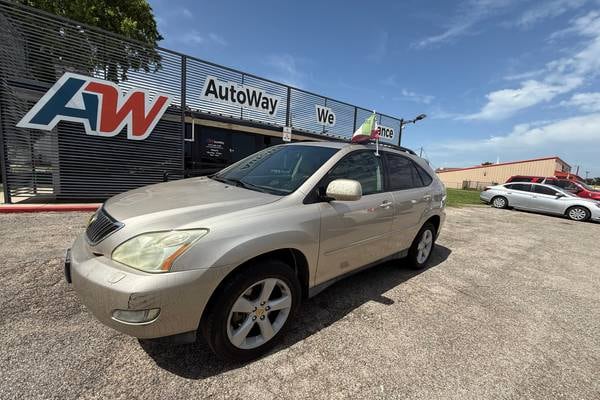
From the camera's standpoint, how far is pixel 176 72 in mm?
9055

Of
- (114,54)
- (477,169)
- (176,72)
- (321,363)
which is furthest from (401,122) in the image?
(477,169)

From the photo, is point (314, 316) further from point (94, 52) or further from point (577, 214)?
point (577, 214)

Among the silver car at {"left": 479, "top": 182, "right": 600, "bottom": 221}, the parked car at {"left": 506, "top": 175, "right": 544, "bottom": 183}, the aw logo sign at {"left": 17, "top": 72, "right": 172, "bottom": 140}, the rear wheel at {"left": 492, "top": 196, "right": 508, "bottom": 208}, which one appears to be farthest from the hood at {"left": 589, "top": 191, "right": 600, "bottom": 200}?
the aw logo sign at {"left": 17, "top": 72, "right": 172, "bottom": 140}

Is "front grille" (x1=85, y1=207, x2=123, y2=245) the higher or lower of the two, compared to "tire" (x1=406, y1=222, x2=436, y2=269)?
higher

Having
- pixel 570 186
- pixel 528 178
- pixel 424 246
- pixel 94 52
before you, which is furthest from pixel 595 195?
pixel 94 52

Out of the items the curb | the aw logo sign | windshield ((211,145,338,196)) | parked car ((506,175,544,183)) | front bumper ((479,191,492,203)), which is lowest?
the curb

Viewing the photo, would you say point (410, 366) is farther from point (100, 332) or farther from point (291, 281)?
point (100, 332)

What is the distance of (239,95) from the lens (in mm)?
10719

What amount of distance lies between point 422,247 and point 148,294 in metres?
3.72

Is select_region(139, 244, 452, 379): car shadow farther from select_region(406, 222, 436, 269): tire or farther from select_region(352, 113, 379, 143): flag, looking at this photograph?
select_region(352, 113, 379, 143): flag

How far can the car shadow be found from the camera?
7.00 ft

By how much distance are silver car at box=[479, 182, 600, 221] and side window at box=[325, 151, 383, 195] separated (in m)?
14.2

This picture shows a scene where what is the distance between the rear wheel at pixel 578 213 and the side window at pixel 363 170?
1424cm

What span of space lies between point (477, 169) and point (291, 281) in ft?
195
